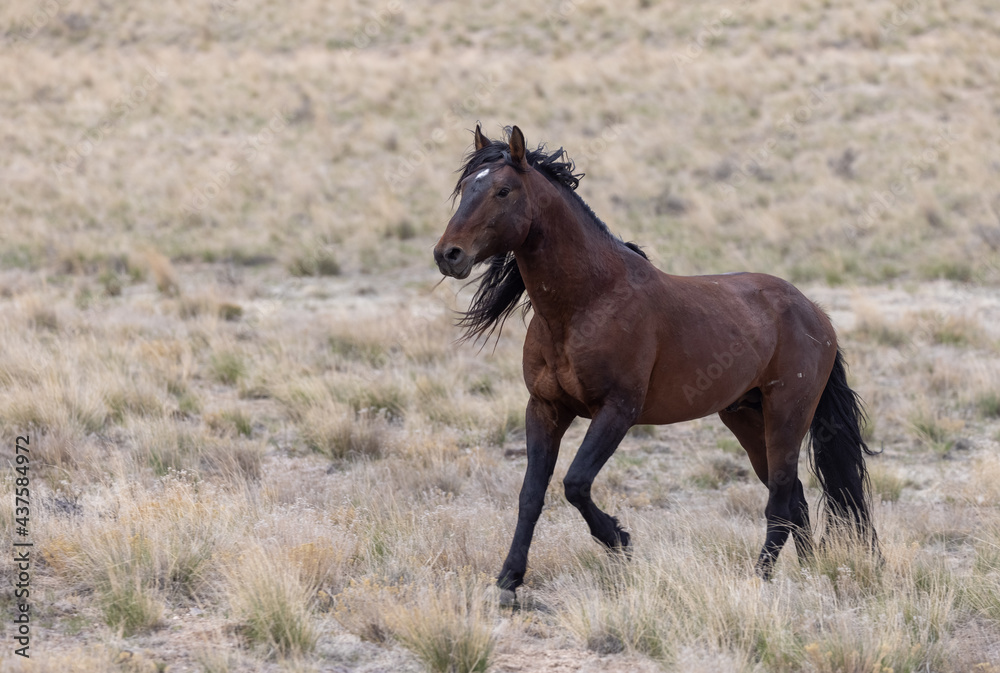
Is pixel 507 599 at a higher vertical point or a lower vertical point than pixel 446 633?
lower

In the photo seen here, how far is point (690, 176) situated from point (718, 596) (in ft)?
60.8

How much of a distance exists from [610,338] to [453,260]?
947 mm

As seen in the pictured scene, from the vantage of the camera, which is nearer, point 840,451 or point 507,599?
point 507,599

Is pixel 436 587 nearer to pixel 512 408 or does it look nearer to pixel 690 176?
pixel 512 408

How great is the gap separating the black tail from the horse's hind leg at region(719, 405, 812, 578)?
0.84 ft

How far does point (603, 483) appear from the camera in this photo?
753cm

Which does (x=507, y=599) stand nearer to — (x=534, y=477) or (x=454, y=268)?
(x=534, y=477)

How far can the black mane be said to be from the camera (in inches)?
191


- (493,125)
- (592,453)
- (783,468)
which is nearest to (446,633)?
(592,453)

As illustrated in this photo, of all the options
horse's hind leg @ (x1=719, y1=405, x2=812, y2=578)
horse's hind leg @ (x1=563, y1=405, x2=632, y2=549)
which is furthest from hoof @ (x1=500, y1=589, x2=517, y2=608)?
horse's hind leg @ (x1=719, y1=405, x2=812, y2=578)

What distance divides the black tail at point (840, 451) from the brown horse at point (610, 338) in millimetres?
13

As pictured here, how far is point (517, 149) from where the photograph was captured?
4688 millimetres

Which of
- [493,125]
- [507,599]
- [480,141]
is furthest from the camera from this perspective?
[493,125]

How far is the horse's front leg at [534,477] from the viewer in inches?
192
